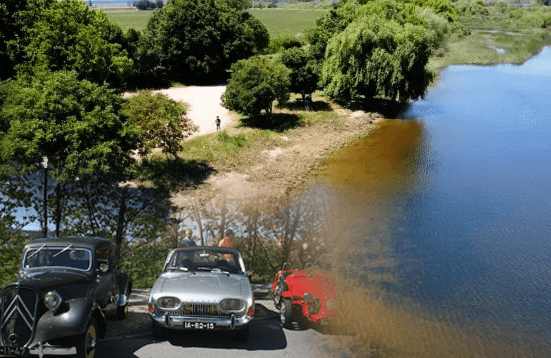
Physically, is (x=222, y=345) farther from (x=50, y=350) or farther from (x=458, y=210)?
(x=458, y=210)

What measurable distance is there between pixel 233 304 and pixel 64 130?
1340 centimetres

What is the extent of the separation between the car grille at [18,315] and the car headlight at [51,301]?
163 millimetres

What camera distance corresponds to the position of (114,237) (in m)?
21.4

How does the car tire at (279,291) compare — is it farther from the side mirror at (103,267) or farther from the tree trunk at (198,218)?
the tree trunk at (198,218)

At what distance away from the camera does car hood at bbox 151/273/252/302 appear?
1109cm

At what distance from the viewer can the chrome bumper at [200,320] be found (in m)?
10.9

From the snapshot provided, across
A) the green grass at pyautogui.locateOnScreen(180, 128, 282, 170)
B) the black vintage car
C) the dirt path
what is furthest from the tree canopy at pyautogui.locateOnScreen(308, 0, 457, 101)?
the black vintage car

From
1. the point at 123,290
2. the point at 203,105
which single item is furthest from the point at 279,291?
the point at 203,105

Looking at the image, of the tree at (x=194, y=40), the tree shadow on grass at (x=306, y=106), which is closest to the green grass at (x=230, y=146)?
the tree shadow on grass at (x=306, y=106)

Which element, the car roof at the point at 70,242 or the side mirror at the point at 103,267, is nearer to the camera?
the car roof at the point at 70,242

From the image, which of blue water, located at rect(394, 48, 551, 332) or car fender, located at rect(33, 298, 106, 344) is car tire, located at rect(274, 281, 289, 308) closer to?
car fender, located at rect(33, 298, 106, 344)

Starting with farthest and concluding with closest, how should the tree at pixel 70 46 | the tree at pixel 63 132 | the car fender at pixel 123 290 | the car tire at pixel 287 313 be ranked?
the tree at pixel 70 46
the tree at pixel 63 132
the car tire at pixel 287 313
the car fender at pixel 123 290

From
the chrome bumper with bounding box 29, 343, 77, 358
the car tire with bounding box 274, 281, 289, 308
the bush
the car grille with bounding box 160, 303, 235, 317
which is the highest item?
the bush

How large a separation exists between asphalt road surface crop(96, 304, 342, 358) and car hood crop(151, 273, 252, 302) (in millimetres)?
974
